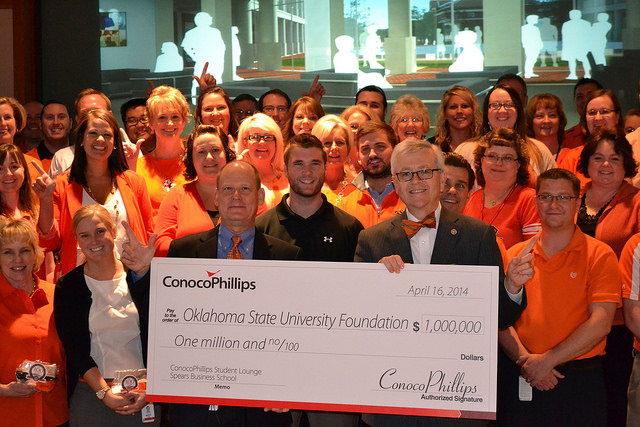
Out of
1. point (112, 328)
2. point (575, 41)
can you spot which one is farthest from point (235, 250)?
point (575, 41)

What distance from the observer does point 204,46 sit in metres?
8.62

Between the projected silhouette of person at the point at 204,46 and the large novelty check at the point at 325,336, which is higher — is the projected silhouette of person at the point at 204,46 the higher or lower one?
the higher one

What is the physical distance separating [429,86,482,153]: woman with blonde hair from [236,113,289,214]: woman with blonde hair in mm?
1386

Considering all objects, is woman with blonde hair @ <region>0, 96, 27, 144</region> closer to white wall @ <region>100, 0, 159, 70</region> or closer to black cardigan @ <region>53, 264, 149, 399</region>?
black cardigan @ <region>53, 264, 149, 399</region>

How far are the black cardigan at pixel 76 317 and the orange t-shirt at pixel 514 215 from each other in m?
2.05

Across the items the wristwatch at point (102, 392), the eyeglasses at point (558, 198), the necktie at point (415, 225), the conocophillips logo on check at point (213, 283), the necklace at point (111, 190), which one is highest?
the necklace at point (111, 190)

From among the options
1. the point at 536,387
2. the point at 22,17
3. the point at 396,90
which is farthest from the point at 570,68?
the point at 22,17

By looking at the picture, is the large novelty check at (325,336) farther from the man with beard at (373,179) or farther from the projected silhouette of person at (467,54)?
the projected silhouette of person at (467,54)

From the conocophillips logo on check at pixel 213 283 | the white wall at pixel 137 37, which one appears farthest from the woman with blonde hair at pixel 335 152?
the white wall at pixel 137 37

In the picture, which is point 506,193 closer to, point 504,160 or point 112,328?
point 504,160

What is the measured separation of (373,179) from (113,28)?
530 centimetres

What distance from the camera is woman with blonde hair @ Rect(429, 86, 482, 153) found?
18.6ft

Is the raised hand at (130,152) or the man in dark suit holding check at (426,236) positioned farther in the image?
the raised hand at (130,152)

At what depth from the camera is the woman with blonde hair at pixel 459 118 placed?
567 centimetres
